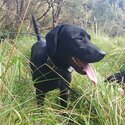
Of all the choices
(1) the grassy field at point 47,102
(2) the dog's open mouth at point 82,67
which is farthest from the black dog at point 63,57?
(1) the grassy field at point 47,102

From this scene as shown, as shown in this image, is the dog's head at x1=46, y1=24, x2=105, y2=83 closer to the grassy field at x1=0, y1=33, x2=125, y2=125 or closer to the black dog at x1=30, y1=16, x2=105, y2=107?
the black dog at x1=30, y1=16, x2=105, y2=107

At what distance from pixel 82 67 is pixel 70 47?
189 millimetres

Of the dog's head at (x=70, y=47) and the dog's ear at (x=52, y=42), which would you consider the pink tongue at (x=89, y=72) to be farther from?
the dog's ear at (x=52, y=42)

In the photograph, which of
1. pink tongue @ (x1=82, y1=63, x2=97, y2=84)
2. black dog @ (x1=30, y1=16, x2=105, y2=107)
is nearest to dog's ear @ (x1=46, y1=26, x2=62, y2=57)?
black dog @ (x1=30, y1=16, x2=105, y2=107)

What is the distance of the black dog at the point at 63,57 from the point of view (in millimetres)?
2836

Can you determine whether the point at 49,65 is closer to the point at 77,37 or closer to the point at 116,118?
the point at 77,37

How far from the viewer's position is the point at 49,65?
2.98 metres

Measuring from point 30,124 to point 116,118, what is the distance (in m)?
0.62

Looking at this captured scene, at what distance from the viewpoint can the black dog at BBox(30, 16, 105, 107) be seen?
112 inches

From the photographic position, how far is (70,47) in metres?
2.91

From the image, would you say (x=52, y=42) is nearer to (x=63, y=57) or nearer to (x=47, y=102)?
(x=63, y=57)

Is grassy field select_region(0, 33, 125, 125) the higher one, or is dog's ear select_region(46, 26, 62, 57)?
dog's ear select_region(46, 26, 62, 57)

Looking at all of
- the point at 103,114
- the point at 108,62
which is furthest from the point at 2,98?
the point at 108,62

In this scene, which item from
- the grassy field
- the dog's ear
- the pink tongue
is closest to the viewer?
the grassy field
